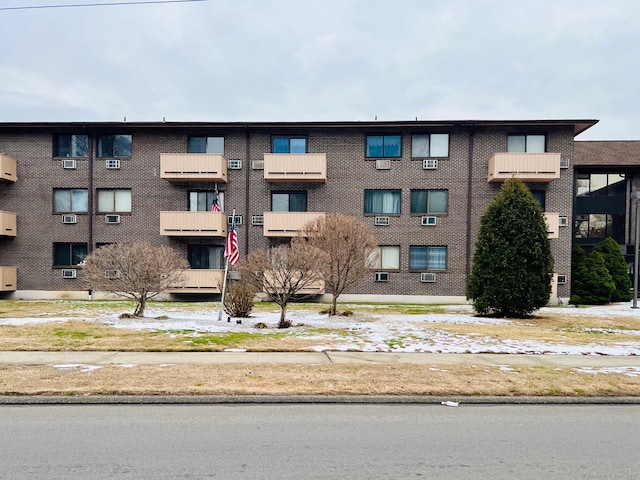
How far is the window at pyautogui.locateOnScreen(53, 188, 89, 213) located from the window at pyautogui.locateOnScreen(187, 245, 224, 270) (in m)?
6.01

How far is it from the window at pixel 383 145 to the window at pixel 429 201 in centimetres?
230

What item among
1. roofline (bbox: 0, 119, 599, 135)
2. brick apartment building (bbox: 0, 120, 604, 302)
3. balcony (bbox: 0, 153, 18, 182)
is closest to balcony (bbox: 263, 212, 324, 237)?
brick apartment building (bbox: 0, 120, 604, 302)

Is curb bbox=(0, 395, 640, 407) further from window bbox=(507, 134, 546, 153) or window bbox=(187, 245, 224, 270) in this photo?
window bbox=(507, 134, 546, 153)

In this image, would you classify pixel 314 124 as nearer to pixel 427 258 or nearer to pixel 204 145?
pixel 204 145

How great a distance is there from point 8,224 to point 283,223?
13.8m

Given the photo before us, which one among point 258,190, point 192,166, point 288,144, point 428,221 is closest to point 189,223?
point 192,166

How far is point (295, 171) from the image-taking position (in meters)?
19.8

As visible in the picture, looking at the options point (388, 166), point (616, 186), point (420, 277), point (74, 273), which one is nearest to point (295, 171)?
point (388, 166)

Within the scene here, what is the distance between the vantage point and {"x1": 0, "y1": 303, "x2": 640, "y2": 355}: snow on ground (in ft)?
28.6

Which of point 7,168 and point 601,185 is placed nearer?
point 7,168

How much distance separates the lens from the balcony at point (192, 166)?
19.8 m

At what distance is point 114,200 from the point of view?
2106 cm

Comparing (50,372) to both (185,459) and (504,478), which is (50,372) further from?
(504,478)

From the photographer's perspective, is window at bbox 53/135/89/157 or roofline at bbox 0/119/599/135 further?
window at bbox 53/135/89/157
